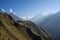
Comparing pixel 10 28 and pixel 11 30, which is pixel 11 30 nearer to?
pixel 11 30

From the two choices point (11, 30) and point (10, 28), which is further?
point (10, 28)

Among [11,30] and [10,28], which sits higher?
[10,28]

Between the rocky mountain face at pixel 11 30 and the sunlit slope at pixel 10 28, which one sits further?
the sunlit slope at pixel 10 28

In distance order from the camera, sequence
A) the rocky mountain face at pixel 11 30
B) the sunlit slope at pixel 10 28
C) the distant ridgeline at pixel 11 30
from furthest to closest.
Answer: the sunlit slope at pixel 10 28 → the distant ridgeline at pixel 11 30 → the rocky mountain face at pixel 11 30

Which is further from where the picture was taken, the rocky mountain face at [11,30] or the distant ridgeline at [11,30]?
the distant ridgeline at [11,30]

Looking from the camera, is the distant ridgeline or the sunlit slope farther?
the sunlit slope

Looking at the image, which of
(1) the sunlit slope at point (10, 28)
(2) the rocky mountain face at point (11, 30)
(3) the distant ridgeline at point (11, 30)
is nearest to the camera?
(2) the rocky mountain face at point (11, 30)

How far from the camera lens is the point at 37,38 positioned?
446ft

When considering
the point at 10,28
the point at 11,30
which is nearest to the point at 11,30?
the point at 11,30

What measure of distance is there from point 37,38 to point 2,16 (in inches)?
1711

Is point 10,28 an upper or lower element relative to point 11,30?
upper

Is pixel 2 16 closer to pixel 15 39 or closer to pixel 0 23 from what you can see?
pixel 0 23

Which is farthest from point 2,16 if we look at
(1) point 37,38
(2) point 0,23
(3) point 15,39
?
(1) point 37,38

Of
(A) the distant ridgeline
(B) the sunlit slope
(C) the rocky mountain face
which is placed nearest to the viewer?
(C) the rocky mountain face
